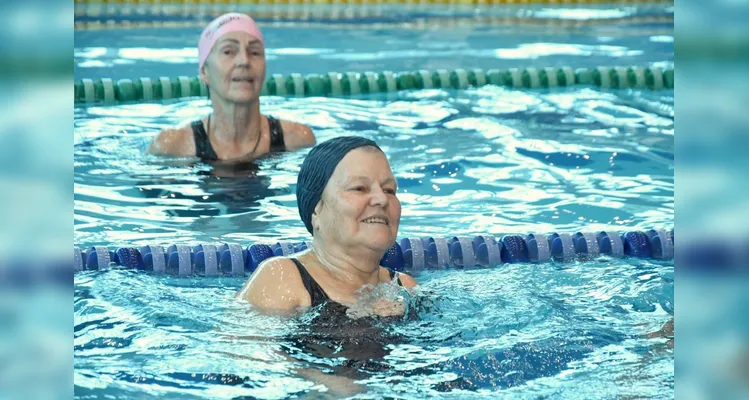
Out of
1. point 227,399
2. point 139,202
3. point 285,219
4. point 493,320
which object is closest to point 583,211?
point 285,219

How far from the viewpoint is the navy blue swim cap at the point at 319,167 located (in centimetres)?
349

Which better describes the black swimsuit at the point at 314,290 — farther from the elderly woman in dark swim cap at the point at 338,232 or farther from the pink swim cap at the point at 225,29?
the pink swim cap at the point at 225,29

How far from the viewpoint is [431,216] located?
536 cm

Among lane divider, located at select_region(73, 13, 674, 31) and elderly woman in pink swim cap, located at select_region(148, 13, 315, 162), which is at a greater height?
lane divider, located at select_region(73, 13, 674, 31)

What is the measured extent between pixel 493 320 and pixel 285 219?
186 centimetres

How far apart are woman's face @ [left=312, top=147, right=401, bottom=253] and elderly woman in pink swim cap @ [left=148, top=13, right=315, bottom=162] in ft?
8.38

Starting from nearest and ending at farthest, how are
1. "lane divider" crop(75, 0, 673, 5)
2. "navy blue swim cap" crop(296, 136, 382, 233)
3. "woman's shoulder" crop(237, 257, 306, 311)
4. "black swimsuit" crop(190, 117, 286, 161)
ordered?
"woman's shoulder" crop(237, 257, 306, 311) < "navy blue swim cap" crop(296, 136, 382, 233) < "black swimsuit" crop(190, 117, 286, 161) < "lane divider" crop(75, 0, 673, 5)

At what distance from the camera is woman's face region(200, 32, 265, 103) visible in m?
5.87

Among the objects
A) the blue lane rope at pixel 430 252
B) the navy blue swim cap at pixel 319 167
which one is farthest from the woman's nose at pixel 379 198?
the blue lane rope at pixel 430 252

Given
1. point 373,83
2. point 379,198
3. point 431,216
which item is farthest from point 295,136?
point 379,198

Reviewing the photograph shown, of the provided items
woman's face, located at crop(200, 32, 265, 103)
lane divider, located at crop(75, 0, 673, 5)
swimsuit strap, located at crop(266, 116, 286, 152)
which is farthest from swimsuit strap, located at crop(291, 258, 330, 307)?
lane divider, located at crop(75, 0, 673, 5)

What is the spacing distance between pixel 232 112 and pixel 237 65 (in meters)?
0.31

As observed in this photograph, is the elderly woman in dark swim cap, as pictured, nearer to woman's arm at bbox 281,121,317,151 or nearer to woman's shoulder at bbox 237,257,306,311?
woman's shoulder at bbox 237,257,306,311

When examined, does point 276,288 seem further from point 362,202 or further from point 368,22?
point 368,22
